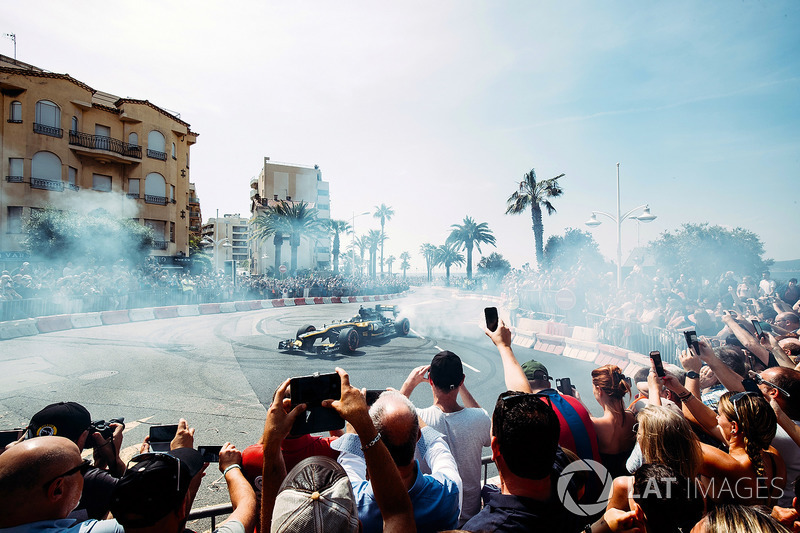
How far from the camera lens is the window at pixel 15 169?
28.1 metres

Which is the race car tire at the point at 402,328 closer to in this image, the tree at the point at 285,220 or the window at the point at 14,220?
the tree at the point at 285,220

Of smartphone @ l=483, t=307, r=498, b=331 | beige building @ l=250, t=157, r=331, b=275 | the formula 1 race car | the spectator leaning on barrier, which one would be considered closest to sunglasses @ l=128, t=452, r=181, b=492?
the spectator leaning on barrier

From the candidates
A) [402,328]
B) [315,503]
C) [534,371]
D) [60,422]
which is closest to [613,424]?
[534,371]

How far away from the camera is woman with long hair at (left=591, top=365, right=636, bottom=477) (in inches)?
112

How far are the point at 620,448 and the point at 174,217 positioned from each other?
1622 inches

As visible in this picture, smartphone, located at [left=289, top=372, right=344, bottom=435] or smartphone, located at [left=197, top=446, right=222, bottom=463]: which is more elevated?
smartphone, located at [left=289, top=372, right=344, bottom=435]

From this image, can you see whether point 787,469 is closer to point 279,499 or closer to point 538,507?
point 538,507

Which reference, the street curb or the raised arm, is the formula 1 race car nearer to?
the raised arm

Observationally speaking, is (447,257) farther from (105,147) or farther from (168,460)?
(168,460)

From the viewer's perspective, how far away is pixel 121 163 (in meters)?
34.0

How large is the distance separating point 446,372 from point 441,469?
792 mm

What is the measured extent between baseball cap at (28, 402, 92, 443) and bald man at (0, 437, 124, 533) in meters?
0.77

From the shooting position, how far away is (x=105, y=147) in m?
32.8

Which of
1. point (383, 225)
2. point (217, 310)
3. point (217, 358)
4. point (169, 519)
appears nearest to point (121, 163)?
point (217, 310)
